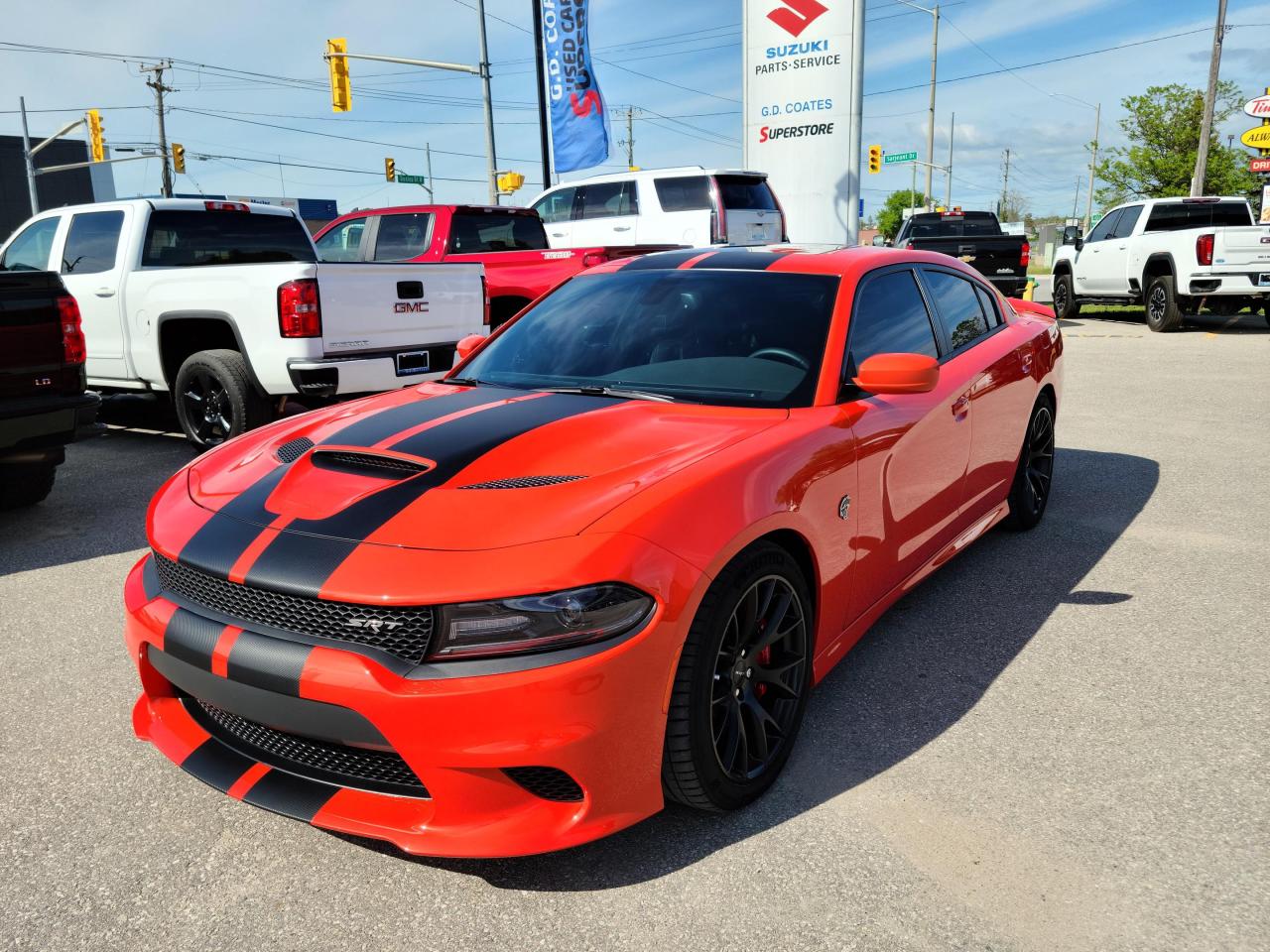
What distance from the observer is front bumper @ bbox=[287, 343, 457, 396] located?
21.7 feet

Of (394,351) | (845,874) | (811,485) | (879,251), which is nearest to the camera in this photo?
(845,874)

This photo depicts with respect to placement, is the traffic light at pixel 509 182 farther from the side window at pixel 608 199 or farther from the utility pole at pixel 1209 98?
the utility pole at pixel 1209 98

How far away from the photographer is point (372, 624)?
2.22 meters

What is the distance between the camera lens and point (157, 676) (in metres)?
2.71

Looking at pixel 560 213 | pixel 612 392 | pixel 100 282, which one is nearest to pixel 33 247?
pixel 100 282

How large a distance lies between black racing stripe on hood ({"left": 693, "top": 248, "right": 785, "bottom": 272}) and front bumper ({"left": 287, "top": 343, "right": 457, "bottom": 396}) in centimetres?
293

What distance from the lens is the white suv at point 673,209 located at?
1470 cm

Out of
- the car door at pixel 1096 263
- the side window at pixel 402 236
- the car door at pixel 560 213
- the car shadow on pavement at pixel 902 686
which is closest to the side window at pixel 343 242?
the side window at pixel 402 236

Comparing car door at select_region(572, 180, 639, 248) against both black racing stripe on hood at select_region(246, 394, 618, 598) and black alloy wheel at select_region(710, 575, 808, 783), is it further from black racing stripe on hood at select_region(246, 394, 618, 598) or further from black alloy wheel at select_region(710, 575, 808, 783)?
black alloy wheel at select_region(710, 575, 808, 783)

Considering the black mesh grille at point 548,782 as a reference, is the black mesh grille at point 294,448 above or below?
above

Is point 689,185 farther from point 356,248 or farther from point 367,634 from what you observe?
point 367,634

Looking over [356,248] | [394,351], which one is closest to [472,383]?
[394,351]

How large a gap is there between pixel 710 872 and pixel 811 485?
3.60 ft

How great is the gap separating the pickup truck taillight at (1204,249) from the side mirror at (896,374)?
13761 millimetres
